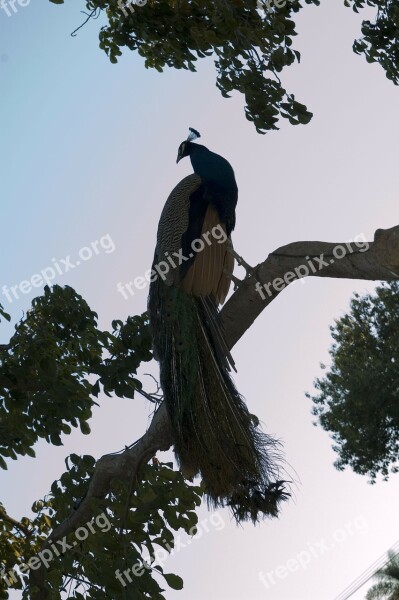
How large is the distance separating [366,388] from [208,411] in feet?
36.9

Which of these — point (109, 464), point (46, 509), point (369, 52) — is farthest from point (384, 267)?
point (46, 509)

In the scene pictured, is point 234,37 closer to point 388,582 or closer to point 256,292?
point 256,292

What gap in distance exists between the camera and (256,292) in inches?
166

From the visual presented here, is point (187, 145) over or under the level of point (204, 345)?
over

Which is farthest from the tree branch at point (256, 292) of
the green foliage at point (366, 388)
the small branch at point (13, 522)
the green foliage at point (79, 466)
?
the green foliage at point (366, 388)

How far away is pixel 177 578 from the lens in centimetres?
353

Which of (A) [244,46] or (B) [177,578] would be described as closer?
(B) [177,578]

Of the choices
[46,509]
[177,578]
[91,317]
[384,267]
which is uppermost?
[91,317]

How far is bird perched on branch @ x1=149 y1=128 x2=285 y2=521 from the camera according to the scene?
4.11 meters

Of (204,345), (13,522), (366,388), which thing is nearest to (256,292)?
(204,345)

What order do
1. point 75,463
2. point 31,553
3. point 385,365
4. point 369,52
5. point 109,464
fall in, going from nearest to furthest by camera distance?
point 109,464
point 75,463
point 369,52
point 31,553
point 385,365

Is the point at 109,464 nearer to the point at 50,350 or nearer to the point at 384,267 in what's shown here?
the point at 50,350

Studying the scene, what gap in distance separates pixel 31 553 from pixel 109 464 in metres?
1.89

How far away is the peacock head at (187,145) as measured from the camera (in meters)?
6.77
